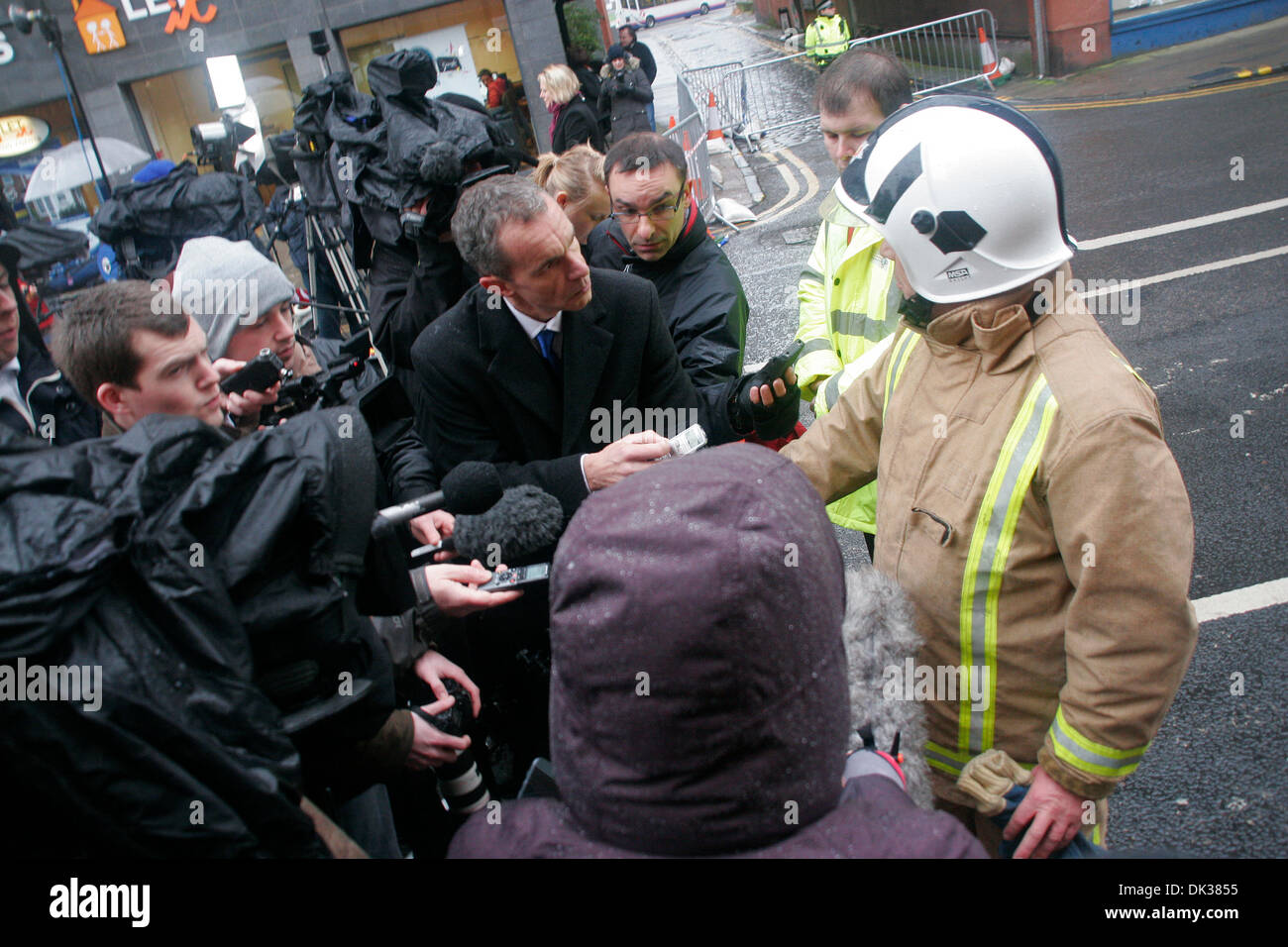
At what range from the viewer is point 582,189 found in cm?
405

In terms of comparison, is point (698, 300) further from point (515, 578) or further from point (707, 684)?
point (707, 684)

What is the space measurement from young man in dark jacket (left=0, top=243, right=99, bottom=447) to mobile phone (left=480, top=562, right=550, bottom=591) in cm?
174

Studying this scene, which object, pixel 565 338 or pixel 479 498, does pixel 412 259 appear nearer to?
pixel 565 338

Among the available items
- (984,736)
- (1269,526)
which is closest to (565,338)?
(984,736)

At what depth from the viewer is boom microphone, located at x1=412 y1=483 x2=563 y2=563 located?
2020mm

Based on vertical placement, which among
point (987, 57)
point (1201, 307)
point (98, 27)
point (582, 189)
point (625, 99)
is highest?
point (98, 27)

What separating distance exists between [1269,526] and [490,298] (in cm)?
345

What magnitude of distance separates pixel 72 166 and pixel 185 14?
4581mm

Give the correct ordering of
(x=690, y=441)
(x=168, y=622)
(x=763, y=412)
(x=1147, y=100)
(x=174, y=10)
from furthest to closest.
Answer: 1. (x=174, y=10)
2. (x=1147, y=100)
3. (x=763, y=412)
4. (x=690, y=441)
5. (x=168, y=622)

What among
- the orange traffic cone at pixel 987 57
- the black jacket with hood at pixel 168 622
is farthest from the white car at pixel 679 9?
the black jacket with hood at pixel 168 622

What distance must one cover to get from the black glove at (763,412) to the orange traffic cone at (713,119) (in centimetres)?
1176

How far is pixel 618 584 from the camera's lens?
3.48 ft

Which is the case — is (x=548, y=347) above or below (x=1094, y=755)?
above

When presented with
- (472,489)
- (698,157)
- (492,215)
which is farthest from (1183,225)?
(472,489)
